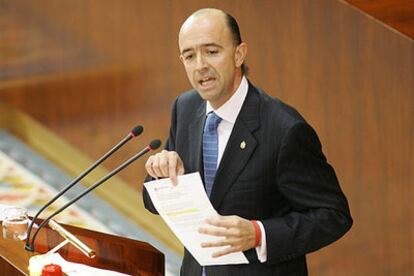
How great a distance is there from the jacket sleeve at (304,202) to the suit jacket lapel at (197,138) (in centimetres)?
15

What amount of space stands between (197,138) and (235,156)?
0.10 metres

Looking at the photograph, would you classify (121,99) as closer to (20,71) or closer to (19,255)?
(20,71)

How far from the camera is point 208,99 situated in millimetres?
1684

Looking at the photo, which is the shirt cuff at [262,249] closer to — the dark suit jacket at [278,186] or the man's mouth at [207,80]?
the dark suit jacket at [278,186]

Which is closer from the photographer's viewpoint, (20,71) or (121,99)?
(121,99)

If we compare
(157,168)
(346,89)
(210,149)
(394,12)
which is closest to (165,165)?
(157,168)

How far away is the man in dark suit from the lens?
5.34 ft

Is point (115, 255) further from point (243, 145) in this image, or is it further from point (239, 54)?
point (239, 54)

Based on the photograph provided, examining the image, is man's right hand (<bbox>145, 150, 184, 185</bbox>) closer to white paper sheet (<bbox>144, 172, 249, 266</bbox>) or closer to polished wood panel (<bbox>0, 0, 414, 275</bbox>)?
white paper sheet (<bbox>144, 172, 249, 266</bbox>)

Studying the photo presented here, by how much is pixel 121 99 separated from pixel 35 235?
1.75 metres

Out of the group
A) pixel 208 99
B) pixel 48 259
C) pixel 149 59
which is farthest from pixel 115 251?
pixel 149 59

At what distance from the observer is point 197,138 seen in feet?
5.77

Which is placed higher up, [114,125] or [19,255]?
[114,125]

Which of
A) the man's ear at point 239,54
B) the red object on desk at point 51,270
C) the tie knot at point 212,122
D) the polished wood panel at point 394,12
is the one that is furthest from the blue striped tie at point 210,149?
the polished wood panel at point 394,12
